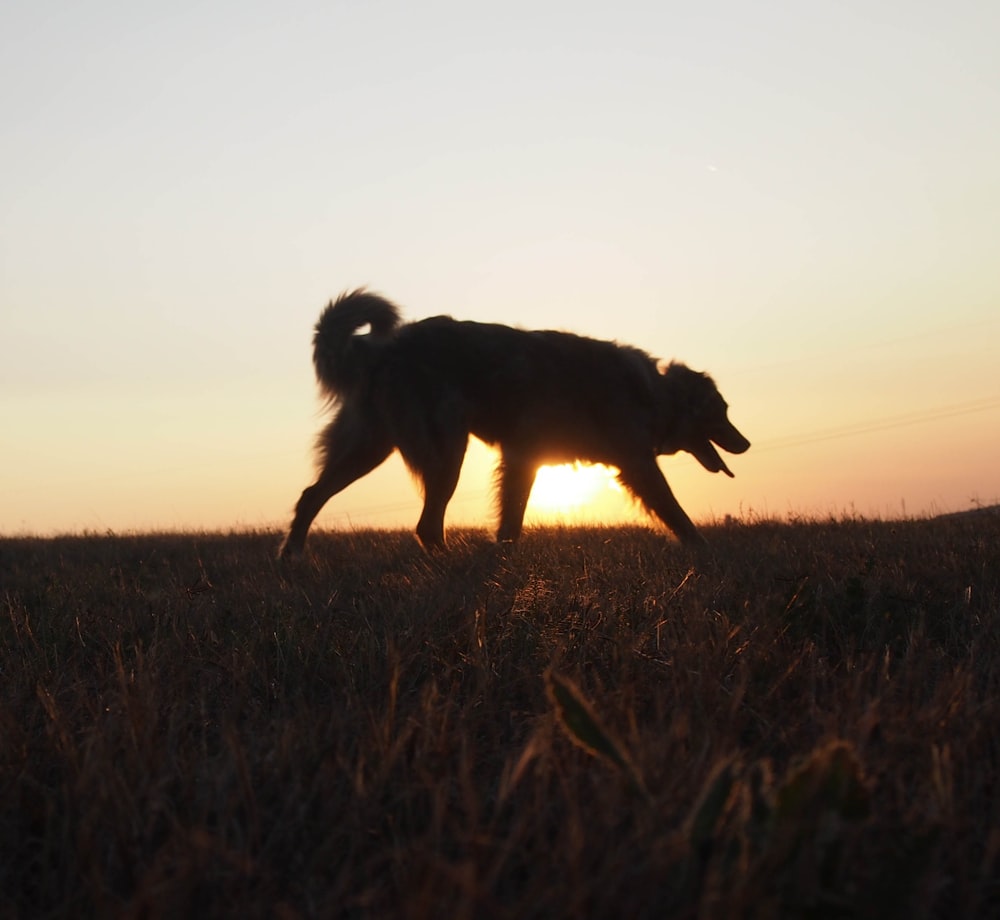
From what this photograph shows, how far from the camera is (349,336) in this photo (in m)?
6.71

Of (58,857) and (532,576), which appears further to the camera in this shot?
(532,576)

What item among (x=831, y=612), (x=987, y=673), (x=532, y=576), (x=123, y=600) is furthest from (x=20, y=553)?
(x=987, y=673)

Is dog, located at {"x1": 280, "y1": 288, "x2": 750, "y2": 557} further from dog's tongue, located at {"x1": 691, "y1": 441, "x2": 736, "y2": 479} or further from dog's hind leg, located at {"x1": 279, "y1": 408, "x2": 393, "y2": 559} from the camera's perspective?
dog's tongue, located at {"x1": 691, "y1": 441, "x2": 736, "y2": 479}

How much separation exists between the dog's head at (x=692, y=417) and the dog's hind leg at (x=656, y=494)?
33.7 inches

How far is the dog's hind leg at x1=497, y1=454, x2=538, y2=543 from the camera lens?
761 centimetres

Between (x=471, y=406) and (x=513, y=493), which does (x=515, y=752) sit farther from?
(x=513, y=493)

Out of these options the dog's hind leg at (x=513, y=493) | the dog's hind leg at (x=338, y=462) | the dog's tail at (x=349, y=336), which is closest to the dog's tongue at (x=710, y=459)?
the dog's hind leg at (x=513, y=493)

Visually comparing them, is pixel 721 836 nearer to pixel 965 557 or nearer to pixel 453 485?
pixel 965 557

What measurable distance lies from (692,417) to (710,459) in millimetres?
549

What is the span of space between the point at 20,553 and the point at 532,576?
5.99 metres

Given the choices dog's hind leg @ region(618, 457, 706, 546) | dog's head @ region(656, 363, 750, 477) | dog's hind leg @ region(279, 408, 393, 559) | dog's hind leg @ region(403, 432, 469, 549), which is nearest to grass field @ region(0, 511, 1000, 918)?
dog's hind leg @ region(403, 432, 469, 549)

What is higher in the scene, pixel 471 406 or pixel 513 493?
pixel 471 406

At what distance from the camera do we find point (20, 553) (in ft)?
27.6


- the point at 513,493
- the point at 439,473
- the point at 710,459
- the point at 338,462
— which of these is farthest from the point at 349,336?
the point at 710,459
